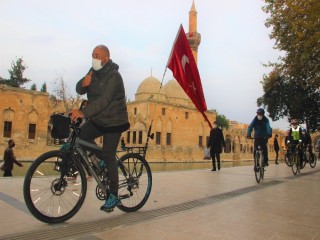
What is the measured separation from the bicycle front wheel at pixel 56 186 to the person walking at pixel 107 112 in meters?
0.36

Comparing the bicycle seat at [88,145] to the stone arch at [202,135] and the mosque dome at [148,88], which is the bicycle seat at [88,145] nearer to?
the mosque dome at [148,88]

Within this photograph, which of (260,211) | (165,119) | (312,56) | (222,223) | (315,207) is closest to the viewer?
(222,223)

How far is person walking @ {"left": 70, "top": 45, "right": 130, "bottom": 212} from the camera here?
408cm

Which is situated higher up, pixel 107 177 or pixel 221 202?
pixel 107 177

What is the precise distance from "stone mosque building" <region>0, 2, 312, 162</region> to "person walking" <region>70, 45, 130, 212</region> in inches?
659

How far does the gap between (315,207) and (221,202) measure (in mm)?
1421

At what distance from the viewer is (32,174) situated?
3.56 meters

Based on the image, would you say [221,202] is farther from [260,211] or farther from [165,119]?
[165,119]

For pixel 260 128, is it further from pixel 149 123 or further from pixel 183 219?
pixel 149 123

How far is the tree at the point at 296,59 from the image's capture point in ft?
38.4

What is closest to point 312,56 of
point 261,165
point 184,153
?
point 261,165

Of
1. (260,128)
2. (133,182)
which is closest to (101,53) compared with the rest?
(133,182)

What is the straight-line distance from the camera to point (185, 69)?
25.9 ft

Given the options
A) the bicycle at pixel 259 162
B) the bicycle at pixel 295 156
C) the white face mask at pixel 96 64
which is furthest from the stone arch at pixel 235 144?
the white face mask at pixel 96 64
